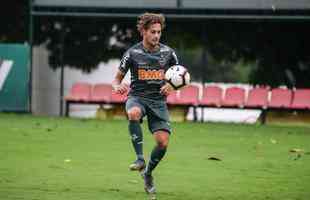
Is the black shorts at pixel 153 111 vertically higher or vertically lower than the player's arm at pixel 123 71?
lower

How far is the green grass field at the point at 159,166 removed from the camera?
10750mm

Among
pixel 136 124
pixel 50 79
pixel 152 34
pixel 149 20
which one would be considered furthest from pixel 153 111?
pixel 50 79

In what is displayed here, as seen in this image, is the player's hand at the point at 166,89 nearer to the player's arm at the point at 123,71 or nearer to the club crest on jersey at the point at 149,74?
the club crest on jersey at the point at 149,74

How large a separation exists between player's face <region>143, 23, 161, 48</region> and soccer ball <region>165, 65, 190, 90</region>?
1.22ft

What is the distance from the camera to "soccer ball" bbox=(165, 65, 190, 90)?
1076 cm

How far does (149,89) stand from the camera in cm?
1088

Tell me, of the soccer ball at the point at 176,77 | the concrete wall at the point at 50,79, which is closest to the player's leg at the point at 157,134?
the soccer ball at the point at 176,77

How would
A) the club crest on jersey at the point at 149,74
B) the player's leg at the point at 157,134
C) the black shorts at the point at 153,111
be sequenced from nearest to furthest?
the player's leg at the point at 157,134, the black shorts at the point at 153,111, the club crest on jersey at the point at 149,74

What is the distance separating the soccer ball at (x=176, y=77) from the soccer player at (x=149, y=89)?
78mm

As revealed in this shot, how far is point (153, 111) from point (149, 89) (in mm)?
286

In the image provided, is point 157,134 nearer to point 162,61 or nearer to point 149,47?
point 162,61

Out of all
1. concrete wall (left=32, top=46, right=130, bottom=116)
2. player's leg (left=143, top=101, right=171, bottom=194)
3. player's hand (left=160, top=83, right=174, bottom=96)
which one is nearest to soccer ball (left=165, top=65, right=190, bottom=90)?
player's hand (left=160, top=83, right=174, bottom=96)

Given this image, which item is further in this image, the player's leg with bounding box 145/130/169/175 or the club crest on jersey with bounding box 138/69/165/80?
the club crest on jersey with bounding box 138/69/165/80

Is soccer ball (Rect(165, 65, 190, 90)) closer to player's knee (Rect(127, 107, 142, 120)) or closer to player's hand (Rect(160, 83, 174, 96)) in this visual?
player's hand (Rect(160, 83, 174, 96))
